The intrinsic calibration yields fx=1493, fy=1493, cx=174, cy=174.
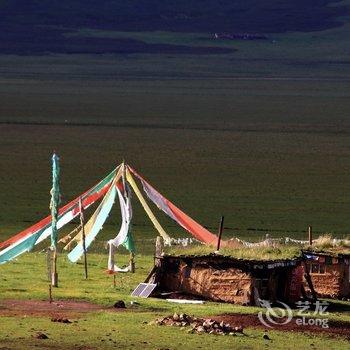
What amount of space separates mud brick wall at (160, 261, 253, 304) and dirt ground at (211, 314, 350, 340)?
2053 millimetres

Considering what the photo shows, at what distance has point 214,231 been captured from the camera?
39094 mm

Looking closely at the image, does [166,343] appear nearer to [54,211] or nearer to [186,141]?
[54,211]

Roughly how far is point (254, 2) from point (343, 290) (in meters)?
158

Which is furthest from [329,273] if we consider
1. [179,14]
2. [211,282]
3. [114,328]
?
[179,14]

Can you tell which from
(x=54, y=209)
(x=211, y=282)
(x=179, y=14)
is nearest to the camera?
(x=211, y=282)

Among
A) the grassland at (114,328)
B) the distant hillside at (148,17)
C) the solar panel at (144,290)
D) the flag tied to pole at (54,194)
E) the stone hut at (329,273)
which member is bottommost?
the grassland at (114,328)

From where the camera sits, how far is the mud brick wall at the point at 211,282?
26750 millimetres

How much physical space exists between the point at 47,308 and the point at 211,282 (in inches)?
141

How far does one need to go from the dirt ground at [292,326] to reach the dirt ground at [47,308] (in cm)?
210

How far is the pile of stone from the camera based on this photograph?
75.2 feet

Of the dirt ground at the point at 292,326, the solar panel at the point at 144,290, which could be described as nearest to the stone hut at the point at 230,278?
the solar panel at the point at 144,290

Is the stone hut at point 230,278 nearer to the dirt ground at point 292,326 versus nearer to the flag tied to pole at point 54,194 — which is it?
the dirt ground at point 292,326

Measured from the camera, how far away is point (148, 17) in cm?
17325

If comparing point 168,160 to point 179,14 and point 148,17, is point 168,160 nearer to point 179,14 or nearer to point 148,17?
point 148,17
